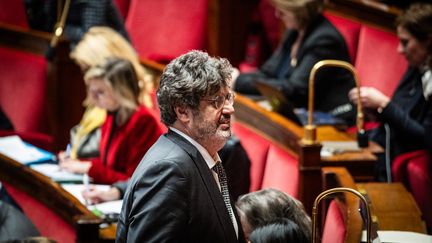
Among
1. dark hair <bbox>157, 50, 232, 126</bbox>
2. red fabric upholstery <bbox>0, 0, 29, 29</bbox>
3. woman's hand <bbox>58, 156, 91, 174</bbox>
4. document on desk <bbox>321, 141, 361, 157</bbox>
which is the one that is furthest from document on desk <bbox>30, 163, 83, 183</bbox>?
red fabric upholstery <bbox>0, 0, 29, 29</bbox>

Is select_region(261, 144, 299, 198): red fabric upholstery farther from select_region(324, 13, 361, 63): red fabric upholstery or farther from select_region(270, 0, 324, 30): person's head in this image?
select_region(324, 13, 361, 63): red fabric upholstery

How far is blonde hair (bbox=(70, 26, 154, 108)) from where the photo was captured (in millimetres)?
3402

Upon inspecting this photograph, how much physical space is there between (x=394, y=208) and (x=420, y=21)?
1.25 m

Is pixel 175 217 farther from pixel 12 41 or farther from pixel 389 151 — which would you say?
pixel 12 41

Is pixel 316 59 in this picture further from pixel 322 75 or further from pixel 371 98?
pixel 371 98

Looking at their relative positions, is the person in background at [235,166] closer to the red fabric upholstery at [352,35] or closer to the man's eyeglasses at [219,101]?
the man's eyeglasses at [219,101]

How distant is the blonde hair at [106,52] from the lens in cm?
340

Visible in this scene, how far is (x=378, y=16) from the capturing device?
13.6ft

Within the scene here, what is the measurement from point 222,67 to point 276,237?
430mm

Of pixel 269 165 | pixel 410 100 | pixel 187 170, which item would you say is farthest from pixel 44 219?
pixel 410 100

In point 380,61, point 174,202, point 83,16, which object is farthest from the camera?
point 83,16

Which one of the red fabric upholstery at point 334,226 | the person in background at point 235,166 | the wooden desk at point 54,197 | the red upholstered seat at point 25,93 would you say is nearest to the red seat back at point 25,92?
the red upholstered seat at point 25,93

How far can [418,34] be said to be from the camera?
3.44 meters

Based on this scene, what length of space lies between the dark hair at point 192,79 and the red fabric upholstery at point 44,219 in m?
0.88
